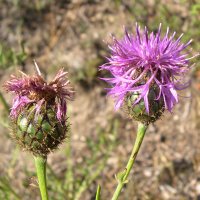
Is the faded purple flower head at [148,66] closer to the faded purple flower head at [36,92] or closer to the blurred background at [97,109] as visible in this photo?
the faded purple flower head at [36,92]

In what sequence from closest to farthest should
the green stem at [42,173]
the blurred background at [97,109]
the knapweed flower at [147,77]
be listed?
the knapweed flower at [147,77] → the green stem at [42,173] → the blurred background at [97,109]

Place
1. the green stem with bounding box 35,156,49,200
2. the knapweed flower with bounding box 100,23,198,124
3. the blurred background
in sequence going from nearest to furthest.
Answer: the knapweed flower with bounding box 100,23,198,124 → the green stem with bounding box 35,156,49,200 → the blurred background

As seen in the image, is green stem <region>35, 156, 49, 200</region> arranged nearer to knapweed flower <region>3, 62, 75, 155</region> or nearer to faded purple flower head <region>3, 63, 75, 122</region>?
knapweed flower <region>3, 62, 75, 155</region>

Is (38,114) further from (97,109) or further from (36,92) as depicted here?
(97,109)

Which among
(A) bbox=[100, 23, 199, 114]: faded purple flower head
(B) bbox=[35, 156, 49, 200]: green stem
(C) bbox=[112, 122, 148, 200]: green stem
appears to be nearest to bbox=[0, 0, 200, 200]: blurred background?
(B) bbox=[35, 156, 49, 200]: green stem

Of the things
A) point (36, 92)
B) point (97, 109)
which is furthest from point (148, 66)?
point (97, 109)

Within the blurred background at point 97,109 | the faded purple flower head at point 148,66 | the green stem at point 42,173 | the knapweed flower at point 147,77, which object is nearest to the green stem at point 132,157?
the knapweed flower at point 147,77

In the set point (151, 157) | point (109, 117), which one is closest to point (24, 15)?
point (109, 117)
